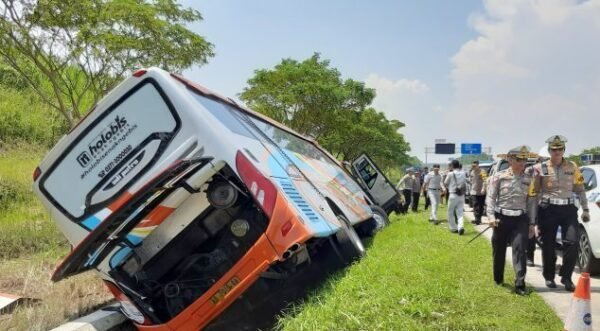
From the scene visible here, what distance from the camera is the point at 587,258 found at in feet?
23.2

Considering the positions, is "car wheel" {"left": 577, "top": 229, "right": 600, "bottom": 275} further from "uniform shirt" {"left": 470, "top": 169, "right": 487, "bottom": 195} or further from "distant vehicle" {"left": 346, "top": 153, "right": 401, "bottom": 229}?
"distant vehicle" {"left": 346, "top": 153, "right": 401, "bottom": 229}

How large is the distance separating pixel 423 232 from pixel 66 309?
23.3 feet

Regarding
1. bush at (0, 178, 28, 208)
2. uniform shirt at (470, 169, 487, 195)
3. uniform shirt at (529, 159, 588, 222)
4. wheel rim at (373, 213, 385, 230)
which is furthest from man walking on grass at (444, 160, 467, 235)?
bush at (0, 178, 28, 208)

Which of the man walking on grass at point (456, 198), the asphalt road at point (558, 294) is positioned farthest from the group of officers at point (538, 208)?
the man walking on grass at point (456, 198)

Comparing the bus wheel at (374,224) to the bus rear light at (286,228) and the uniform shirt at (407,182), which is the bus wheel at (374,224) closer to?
the bus rear light at (286,228)

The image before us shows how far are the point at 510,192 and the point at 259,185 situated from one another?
3.21 m

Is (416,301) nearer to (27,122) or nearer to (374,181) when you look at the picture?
(374,181)

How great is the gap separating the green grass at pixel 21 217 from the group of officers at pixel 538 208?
6.93 m

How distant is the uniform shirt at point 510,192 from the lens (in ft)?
20.1

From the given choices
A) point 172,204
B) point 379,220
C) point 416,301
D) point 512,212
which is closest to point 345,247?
point 416,301

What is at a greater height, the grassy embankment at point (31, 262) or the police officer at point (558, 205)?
the police officer at point (558, 205)

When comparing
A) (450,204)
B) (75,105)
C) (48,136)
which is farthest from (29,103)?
(450,204)

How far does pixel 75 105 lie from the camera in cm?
1370

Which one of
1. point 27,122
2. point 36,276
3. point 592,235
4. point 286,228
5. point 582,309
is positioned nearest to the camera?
point 582,309
